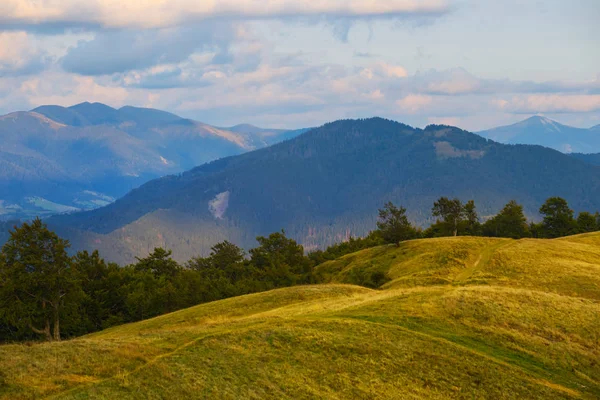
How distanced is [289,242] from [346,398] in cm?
9985

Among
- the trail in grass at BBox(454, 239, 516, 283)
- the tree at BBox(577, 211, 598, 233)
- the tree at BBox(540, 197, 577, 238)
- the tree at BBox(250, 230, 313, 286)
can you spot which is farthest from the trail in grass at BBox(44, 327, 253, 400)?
the tree at BBox(577, 211, 598, 233)

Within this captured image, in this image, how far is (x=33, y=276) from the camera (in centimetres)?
Answer: 6912

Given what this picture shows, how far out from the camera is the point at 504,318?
47.8 meters

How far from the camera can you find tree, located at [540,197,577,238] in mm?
146125

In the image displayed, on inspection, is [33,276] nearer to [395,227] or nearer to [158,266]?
[158,266]

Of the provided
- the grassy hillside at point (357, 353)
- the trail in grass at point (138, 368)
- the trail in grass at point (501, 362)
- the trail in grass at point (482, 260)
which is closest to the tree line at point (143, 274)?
the trail in grass at point (482, 260)

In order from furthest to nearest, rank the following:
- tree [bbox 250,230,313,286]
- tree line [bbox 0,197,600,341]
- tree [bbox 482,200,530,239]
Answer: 1. tree [bbox 482,200,530,239]
2. tree [bbox 250,230,313,286]
3. tree line [bbox 0,197,600,341]

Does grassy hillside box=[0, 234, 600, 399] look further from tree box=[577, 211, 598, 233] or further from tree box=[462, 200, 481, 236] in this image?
tree box=[577, 211, 598, 233]

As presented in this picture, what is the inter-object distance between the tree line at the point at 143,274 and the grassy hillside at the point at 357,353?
712 inches

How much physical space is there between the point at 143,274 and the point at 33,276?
130 feet

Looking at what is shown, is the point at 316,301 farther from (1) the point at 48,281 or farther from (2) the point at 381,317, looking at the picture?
(1) the point at 48,281

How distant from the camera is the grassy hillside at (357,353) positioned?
99.6ft

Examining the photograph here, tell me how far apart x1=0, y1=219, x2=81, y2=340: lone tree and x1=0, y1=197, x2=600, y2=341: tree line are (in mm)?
121

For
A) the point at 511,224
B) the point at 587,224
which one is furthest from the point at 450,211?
the point at 587,224
